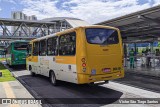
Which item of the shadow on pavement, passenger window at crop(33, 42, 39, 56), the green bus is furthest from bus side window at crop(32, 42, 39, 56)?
the green bus

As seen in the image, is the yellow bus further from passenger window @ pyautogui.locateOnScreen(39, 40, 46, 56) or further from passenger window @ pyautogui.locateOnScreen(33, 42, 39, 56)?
passenger window @ pyautogui.locateOnScreen(33, 42, 39, 56)

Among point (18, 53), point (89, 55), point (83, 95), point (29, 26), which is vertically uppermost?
point (29, 26)

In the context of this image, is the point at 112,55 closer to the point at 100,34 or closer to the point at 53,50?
the point at 100,34

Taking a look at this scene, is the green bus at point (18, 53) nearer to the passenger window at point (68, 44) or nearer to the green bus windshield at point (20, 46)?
the green bus windshield at point (20, 46)

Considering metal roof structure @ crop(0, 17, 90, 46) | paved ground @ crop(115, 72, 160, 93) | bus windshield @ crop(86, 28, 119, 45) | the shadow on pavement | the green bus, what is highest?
metal roof structure @ crop(0, 17, 90, 46)

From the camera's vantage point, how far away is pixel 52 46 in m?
13.2

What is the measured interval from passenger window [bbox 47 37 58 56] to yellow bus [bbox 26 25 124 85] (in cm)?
33

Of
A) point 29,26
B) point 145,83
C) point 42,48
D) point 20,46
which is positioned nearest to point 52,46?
point 42,48

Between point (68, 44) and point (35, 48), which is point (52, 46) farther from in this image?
point (35, 48)

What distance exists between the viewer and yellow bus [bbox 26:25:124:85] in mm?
9930

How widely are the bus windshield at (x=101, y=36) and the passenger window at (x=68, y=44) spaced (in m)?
0.74

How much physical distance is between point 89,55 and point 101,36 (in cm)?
117

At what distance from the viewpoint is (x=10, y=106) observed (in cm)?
825

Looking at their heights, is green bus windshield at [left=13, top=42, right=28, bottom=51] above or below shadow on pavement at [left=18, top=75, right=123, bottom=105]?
above
